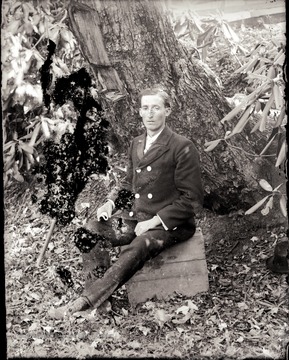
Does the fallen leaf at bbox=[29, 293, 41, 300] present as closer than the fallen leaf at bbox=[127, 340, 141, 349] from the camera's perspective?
No

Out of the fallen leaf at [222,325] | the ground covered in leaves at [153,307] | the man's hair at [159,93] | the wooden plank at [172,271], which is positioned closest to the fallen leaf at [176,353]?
the ground covered in leaves at [153,307]

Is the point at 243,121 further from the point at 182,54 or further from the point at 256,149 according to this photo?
the point at 182,54

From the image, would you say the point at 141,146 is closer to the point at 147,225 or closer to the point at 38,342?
the point at 147,225

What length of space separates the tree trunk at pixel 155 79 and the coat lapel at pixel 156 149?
7 centimetres

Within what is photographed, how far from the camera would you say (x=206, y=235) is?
275 centimetres

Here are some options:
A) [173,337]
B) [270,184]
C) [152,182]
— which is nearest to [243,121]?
[270,184]

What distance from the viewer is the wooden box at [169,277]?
2.63m

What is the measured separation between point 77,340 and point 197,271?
706 mm

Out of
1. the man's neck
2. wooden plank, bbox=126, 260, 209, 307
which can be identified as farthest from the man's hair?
wooden plank, bbox=126, 260, 209, 307

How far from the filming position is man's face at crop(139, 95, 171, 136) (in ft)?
8.66

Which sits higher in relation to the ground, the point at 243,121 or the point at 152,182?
the point at 243,121

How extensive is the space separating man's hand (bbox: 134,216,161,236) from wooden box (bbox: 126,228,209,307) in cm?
15

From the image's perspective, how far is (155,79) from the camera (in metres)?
2.70

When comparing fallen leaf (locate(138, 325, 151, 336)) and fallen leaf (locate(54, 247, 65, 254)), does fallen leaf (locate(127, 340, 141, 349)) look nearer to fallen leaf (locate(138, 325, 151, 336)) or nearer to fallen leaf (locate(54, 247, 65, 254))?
fallen leaf (locate(138, 325, 151, 336))
